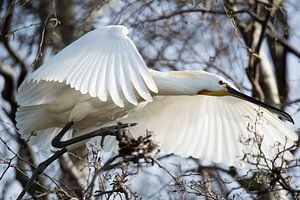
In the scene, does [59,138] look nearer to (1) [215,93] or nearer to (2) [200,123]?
(1) [215,93]

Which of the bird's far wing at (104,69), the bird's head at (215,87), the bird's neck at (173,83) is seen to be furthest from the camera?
the bird's head at (215,87)

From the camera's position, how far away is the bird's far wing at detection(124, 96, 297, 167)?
7.25 m

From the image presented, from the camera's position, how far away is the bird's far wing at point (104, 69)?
5668 millimetres

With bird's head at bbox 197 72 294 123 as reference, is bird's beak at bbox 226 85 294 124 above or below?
below

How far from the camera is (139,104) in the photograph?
6.64 metres

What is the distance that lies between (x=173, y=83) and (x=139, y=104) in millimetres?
308

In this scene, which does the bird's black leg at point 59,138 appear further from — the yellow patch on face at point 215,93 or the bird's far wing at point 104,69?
the yellow patch on face at point 215,93

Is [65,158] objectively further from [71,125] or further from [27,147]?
[71,125]

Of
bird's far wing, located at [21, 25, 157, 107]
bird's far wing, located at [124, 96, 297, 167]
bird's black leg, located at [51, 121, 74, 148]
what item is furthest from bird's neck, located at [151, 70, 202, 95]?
bird's black leg, located at [51, 121, 74, 148]

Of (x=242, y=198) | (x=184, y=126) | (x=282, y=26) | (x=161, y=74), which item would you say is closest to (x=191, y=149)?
(x=184, y=126)

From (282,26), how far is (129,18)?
3.98ft

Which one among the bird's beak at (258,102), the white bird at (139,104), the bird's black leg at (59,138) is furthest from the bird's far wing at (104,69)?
the bird's beak at (258,102)

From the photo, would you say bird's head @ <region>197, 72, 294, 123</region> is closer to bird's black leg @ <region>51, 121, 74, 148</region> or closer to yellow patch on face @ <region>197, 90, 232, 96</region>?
yellow patch on face @ <region>197, 90, 232, 96</region>

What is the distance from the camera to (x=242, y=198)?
5.52m
